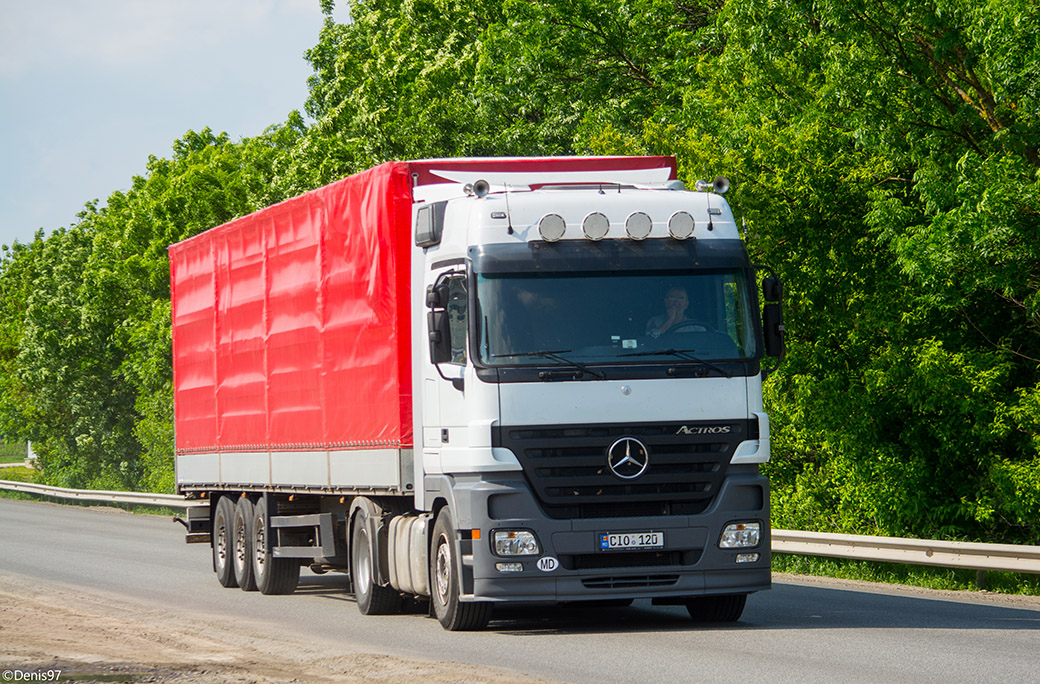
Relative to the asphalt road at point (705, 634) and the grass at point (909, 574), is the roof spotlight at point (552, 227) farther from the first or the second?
the grass at point (909, 574)

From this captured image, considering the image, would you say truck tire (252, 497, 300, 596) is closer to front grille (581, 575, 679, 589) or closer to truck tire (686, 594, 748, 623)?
truck tire (686, 594, 748, 623)

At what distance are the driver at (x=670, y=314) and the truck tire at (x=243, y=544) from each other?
7.14 metres

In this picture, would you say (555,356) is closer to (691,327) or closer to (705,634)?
(691,327)

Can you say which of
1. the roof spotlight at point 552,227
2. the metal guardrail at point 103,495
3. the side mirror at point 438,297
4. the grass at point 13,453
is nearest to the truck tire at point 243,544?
the side mirror at point 438,297

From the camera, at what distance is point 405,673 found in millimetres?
10305

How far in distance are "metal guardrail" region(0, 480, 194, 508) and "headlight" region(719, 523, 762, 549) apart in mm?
22351

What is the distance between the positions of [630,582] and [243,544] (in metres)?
7.07

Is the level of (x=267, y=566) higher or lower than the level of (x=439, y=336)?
lower

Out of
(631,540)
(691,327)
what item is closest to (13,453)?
(631,540)

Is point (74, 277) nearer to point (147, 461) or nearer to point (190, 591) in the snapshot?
point (147, 461)

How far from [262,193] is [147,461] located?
34.1 feet

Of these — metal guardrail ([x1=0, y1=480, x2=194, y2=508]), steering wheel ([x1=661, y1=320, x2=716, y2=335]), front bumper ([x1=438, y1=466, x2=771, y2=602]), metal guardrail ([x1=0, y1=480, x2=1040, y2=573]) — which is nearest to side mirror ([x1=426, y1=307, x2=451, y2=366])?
front bumper ([x1=438, y1=466, x2=771, y2=602])

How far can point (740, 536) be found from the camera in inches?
492

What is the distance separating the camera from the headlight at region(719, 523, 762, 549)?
12.4 meters
